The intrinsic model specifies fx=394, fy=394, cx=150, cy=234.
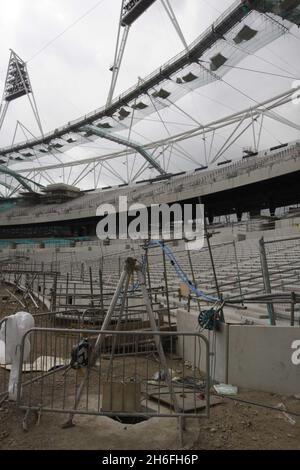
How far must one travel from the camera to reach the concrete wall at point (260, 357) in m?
4.96

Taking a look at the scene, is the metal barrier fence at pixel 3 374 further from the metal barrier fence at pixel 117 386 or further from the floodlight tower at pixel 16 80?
the floodlight tower at pixel 16 80

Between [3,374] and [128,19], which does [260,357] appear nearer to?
[3,374]

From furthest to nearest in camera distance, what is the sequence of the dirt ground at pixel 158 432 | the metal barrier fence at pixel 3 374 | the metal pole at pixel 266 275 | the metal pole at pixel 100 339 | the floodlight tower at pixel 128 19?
1. the floodlight tower at pixel 128 19
2. the metal pole at pixel 266 275
3. the metal barrier fence at pixel 3 374
4. the metal pole at pixel 100 339
5. the dirt ground at pixel 158 432

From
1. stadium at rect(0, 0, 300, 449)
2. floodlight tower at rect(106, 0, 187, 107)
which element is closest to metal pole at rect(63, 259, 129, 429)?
stadium at rect(0, 0, 300, 449)

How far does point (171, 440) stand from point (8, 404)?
77.7 inches

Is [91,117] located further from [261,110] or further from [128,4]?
[261,110]

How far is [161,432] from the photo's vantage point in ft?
12.8

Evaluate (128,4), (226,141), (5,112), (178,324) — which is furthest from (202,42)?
(5,112)

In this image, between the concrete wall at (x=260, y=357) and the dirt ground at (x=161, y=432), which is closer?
the dirt ground at (x=161, y=432)

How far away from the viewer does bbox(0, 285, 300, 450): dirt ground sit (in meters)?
3.62

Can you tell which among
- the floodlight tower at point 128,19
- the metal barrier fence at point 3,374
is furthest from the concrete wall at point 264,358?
the floodlight tower at point 128,19

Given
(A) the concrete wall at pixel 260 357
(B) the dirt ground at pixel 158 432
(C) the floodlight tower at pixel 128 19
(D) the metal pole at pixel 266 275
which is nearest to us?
(B) the dirt ground at pixel 158 432

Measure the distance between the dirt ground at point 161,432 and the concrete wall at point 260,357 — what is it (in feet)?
1.61

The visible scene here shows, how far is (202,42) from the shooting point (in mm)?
36375
